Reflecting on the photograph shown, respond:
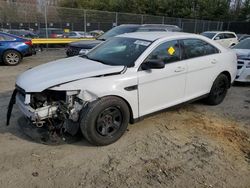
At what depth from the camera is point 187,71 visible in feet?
15.8

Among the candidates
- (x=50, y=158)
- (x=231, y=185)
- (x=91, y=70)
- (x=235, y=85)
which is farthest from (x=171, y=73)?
(x=235, y=85)

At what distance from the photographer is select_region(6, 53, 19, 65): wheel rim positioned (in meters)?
10.7

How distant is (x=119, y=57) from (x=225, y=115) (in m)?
2.43

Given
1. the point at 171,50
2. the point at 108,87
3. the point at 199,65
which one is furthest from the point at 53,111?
the point at 199,65

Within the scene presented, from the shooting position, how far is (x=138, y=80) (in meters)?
4.08

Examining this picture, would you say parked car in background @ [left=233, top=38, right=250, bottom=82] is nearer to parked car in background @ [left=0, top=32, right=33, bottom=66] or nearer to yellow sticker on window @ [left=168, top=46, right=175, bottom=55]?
yellow sticker on window @ [left=168, top=46, right=175, bottom=55]

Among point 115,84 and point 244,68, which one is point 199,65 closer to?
point 115,84

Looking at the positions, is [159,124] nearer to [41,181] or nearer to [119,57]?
[119,57]

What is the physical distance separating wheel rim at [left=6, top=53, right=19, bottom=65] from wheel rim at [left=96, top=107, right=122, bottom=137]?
828 centimetres

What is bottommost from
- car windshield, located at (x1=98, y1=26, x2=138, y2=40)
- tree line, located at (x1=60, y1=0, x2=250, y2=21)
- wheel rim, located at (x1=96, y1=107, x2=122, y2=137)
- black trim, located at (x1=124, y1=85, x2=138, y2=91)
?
wheel rim, located at (x1=96, y1=107, x2=122, y2=137)

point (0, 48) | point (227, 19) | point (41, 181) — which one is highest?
point (227, 19)

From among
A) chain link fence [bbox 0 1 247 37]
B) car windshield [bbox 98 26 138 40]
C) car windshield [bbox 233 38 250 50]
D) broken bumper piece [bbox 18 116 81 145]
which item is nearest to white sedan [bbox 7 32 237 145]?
broken bumper piece [bbox 18 116 81 145]

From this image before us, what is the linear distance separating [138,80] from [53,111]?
1.32 m

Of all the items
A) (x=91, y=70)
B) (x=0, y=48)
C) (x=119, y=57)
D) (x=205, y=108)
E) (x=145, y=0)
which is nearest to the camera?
(x=91, y=70)
